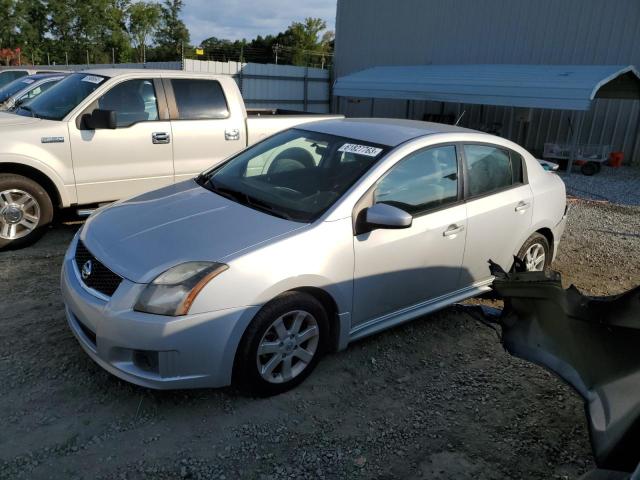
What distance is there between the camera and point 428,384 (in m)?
Answer: 3.39

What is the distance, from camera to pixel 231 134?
20.8 ft

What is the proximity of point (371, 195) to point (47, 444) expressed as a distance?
2318 mm

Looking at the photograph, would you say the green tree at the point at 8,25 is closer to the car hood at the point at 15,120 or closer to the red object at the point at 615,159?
the car hood at the point at 15,120

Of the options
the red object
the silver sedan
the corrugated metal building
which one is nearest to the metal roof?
the corrugated metal building

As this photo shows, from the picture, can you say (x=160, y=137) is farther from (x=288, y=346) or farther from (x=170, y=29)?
(x=170, y=29)

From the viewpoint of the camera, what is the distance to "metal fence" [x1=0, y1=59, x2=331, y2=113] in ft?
66.3

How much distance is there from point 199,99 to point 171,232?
11.8 ft

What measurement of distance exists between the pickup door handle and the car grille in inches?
113

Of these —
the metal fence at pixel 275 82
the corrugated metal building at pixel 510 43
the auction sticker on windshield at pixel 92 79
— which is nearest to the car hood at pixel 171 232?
the auction sticker on windshield at pixel 92 79

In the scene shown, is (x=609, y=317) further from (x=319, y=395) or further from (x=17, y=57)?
(x=17, y=57)

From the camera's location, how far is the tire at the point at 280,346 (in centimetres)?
287

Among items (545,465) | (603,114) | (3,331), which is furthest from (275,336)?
(603,114)

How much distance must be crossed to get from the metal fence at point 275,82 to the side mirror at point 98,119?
14478 millimetres

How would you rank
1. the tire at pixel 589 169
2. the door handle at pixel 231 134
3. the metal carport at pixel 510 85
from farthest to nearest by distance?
the tire at pixel 589 169, the metal carport at pixel 510 85, the door handle at pixel 231 134
